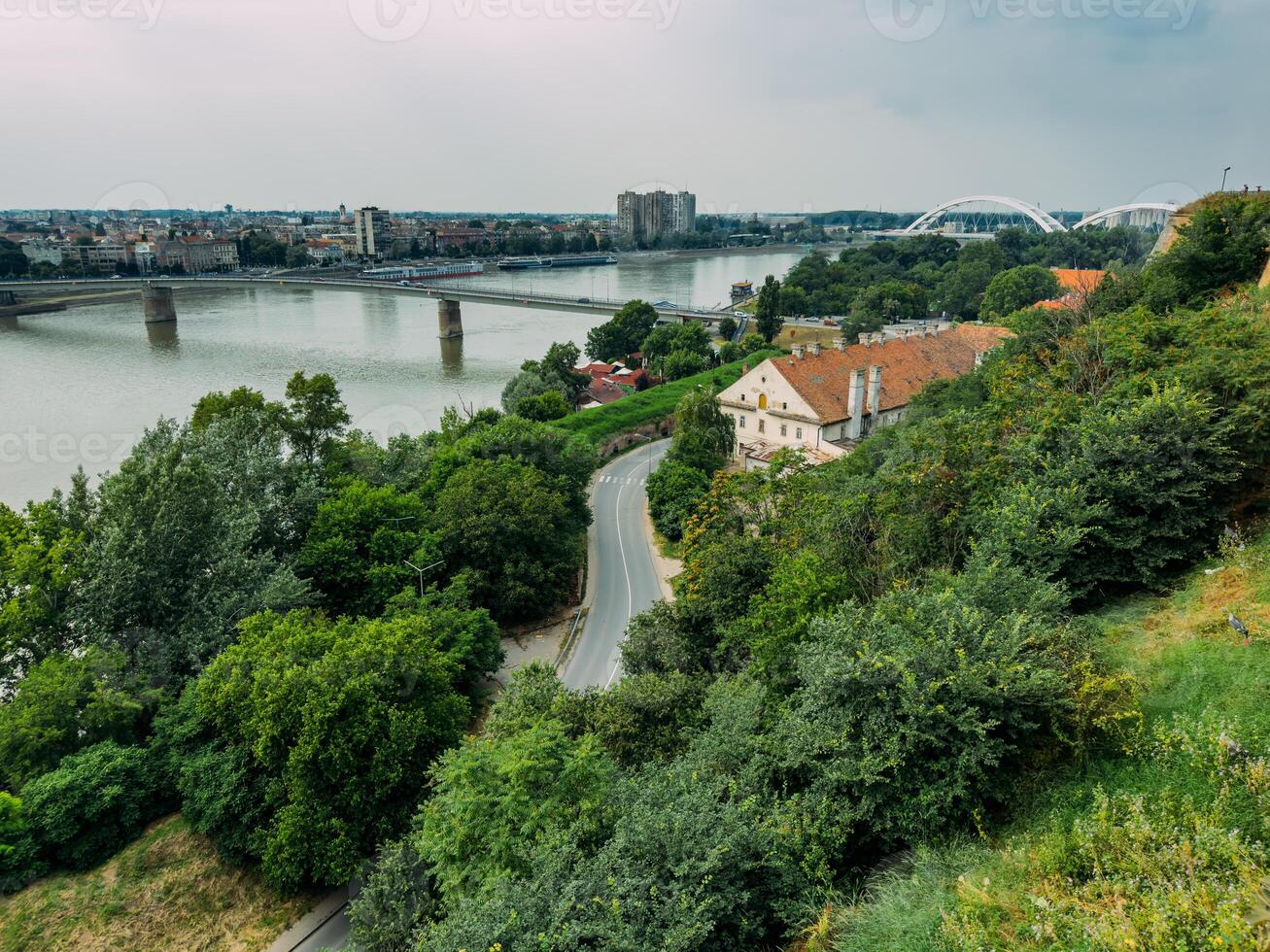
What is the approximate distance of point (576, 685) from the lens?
14195 millimetres

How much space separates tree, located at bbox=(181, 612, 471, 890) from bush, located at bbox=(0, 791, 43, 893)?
73.4 inches

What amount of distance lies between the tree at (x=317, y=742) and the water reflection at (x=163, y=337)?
43475 mm

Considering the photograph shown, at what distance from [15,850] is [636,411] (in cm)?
2369

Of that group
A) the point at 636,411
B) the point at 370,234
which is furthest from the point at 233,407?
the point at 370,234

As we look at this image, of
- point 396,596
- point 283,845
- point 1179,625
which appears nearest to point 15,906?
point 283,845

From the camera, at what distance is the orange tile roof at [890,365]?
2405cm

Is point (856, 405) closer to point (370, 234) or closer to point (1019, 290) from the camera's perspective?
point (1019, 290)

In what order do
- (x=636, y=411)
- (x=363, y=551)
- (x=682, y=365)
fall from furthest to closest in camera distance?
1. (x=682, y=365)
2. (x=636, y=411)
3. (x=363, y=551)

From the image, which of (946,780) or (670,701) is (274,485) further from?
(946,780)

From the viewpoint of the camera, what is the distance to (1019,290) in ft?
138

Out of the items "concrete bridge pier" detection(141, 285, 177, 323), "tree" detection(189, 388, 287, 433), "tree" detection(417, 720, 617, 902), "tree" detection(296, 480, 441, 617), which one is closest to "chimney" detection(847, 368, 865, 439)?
"tree" detection(296, 480, 441, 617)

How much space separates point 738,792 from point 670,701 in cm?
308

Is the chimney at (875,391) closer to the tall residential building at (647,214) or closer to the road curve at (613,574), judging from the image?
the road curve at (613,574)

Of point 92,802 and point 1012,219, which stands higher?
point 1012,219
